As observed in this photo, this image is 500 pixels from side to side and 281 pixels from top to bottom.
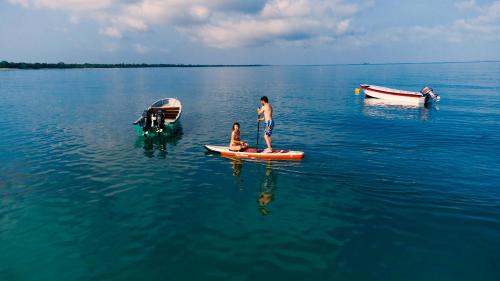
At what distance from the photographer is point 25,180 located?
1547 cm

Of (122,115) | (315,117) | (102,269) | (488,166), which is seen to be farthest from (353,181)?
(122,115)

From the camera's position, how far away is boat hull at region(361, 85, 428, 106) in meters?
44.1

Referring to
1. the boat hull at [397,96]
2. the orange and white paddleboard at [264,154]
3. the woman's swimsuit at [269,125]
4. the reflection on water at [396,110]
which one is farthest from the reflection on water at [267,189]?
the boat hull at [397,96]

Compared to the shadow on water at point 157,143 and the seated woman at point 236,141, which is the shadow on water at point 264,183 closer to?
the seated woman at point 236,141

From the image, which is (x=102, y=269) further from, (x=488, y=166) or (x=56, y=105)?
(x=56, y=105)

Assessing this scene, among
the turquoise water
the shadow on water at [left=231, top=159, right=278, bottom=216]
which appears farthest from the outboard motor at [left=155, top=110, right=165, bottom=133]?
the shadow on water at [left=231, top=159, right=278, bottom=216]

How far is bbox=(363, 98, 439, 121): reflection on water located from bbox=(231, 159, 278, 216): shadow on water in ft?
77.1

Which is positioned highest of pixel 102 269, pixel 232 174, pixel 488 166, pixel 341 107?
pixel 341 107

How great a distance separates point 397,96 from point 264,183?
39.6m

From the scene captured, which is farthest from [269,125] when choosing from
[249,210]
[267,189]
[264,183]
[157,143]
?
[157,143]

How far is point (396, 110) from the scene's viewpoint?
1590 inches

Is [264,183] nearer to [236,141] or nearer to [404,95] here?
[236,141]

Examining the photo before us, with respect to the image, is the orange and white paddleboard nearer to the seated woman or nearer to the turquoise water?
the seated woman

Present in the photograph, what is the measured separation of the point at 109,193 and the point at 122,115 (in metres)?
25.0
